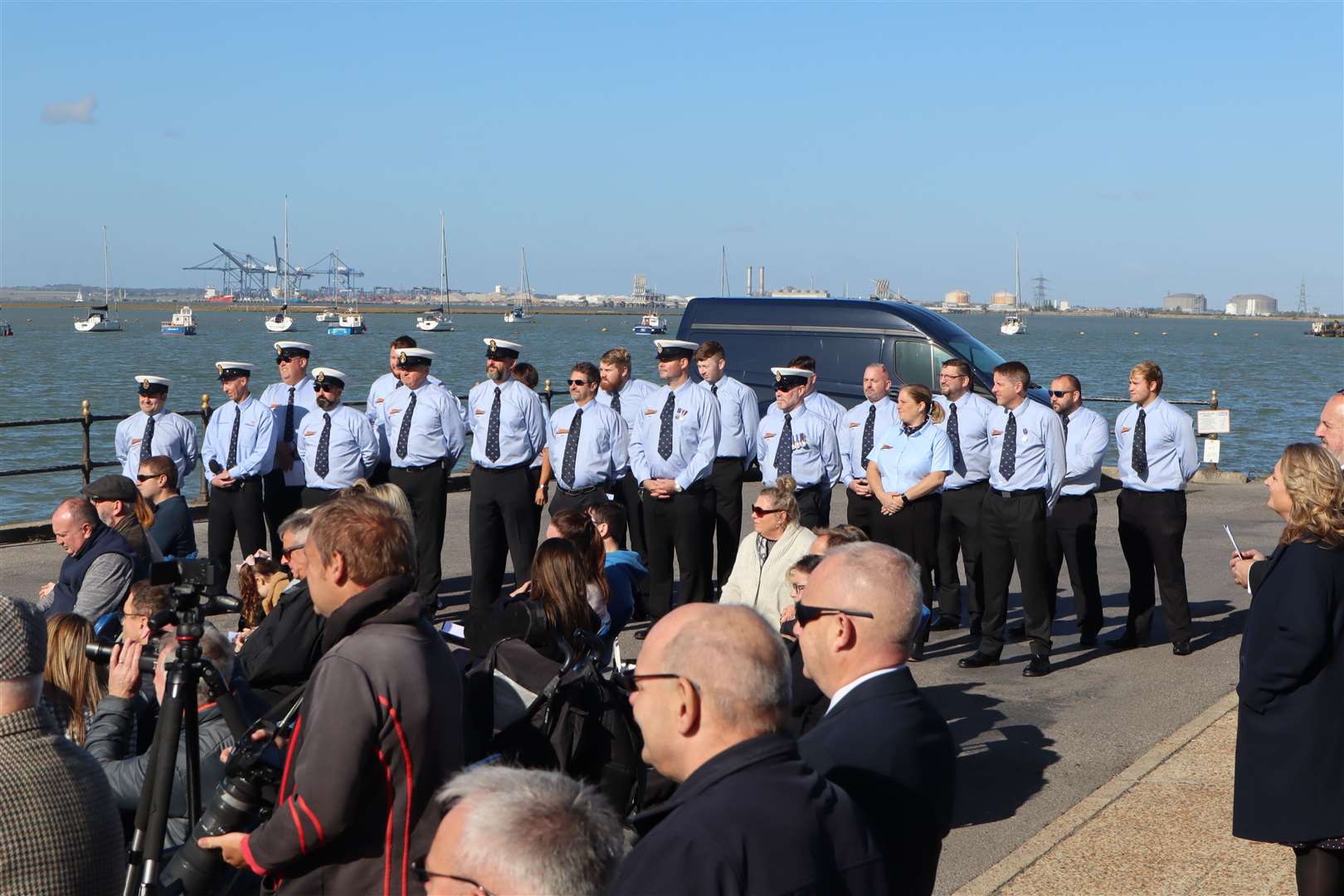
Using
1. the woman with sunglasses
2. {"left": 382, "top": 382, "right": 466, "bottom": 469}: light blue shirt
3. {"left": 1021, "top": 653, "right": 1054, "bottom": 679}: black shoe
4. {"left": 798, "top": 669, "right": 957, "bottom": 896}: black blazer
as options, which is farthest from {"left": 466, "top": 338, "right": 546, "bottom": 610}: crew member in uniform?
{"left": 798, "top": 669, "right": 957, "bottom": 896}: black blazer

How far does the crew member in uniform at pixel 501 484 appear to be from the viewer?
10805mm

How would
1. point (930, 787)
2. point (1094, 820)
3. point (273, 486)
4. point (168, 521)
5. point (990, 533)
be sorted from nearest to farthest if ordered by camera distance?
point (930, 787) → point (1094, 820) → point (168, 521) → point (990, 533) → point (273, 486)

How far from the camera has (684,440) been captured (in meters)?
10.4

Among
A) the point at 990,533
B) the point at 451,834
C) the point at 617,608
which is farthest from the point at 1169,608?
the point at 451,834

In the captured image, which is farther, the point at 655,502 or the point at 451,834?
the point at 655,502

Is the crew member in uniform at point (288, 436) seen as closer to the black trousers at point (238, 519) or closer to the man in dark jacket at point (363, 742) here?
the black trousers at point (238, 519)

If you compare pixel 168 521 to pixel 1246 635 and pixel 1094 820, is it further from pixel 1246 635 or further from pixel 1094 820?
pixel 1246 635

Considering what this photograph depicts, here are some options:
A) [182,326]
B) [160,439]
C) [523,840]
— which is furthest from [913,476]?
[182,326]

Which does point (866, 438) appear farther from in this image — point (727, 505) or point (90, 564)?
point (90, 564)

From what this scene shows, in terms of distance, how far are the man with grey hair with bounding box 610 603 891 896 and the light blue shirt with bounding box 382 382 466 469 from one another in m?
8.63

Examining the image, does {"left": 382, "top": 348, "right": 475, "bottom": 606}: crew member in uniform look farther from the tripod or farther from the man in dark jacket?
the man in dark jacket

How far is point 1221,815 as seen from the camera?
235 inches

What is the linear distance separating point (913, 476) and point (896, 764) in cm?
680

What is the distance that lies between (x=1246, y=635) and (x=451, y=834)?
3.21 meters
